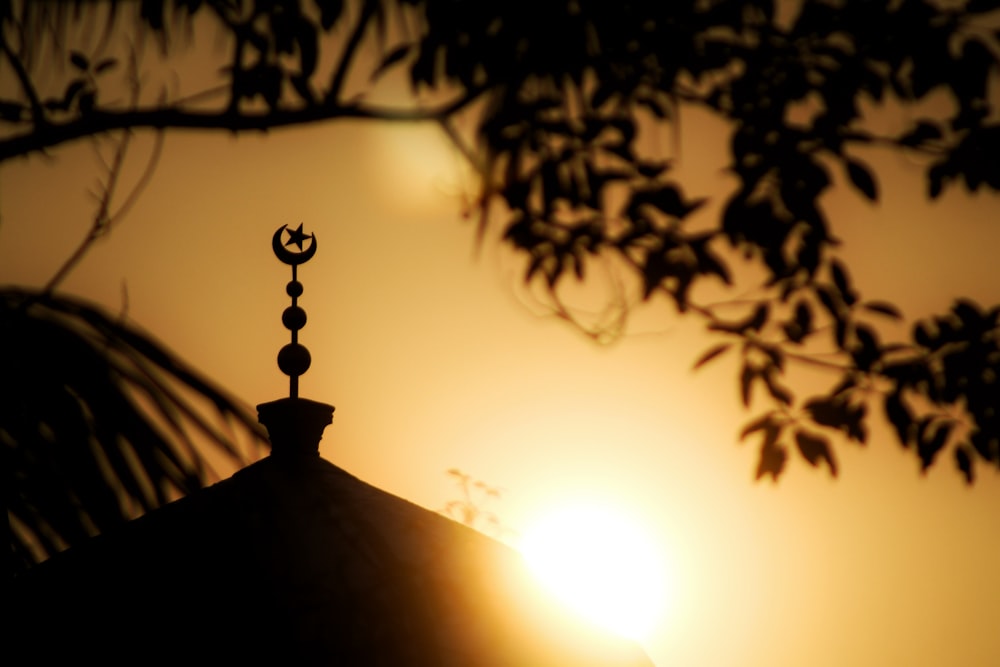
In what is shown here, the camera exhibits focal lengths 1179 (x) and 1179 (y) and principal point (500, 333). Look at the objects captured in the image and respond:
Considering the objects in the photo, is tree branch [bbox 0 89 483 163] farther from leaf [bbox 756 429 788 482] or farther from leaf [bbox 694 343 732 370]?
leaf [bbox 756 429 788 482]

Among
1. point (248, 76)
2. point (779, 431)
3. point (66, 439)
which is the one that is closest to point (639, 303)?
point (779, 431)

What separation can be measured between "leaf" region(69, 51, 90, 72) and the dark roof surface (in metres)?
2.09

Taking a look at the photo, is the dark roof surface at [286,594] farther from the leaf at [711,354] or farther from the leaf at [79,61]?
the leaf at [79,61]

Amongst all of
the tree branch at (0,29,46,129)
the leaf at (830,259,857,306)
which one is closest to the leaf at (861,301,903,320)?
the leaf at (830,259,857,306)

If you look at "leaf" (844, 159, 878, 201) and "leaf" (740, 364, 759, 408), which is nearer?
"leaf" (844, 159, 878, 201)

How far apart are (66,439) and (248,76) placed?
2.23m

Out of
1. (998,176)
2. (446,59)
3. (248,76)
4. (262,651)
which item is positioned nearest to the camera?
(262,651)

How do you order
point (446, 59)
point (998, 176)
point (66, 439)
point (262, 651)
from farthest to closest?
point (446, 59) < point (998, 176) < point (262, 651) < point (66, 439)

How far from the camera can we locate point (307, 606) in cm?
469

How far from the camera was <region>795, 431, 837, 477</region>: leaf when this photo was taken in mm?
4922

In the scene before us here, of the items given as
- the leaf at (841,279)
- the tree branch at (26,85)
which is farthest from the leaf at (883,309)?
the tree branch at (26,85)

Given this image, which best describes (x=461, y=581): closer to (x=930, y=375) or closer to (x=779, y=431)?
(x=779, y=431)

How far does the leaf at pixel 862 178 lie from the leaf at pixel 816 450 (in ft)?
3.45

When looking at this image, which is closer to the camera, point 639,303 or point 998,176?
point 998,176
